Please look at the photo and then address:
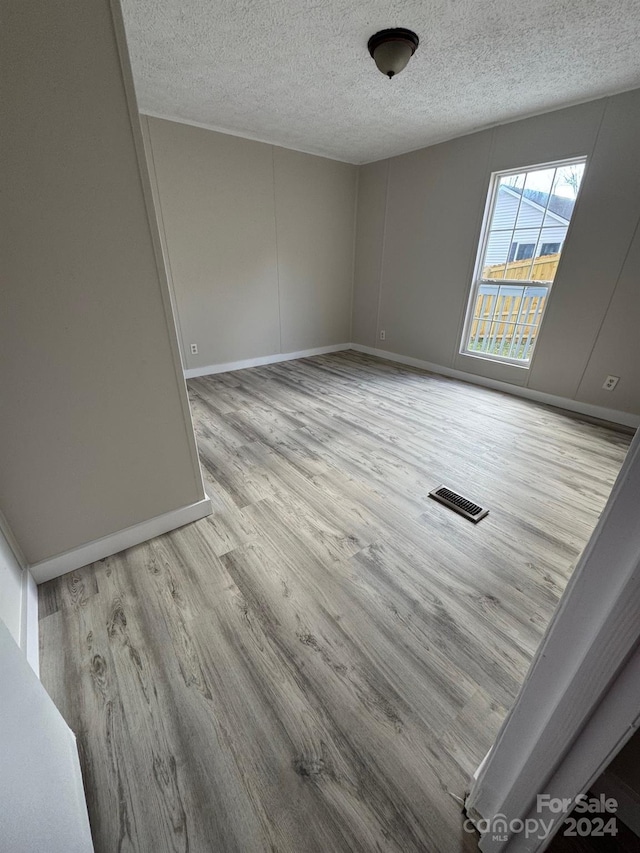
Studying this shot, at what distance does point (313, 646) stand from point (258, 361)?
3784mm

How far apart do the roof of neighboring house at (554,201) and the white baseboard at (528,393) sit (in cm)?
156

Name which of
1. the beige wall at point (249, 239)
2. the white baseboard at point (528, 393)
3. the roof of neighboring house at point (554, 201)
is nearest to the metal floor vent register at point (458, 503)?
the white baseboard at point (528, 393)

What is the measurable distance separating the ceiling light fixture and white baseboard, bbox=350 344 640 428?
282 cm

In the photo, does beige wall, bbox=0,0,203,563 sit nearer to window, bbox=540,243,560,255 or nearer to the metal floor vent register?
the metal floor vent register

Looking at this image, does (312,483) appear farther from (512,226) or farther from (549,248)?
(512,226)

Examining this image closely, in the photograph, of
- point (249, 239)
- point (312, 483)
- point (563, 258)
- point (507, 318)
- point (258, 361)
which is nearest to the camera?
point (312, 483)

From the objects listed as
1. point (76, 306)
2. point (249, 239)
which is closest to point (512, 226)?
point (249, 239)

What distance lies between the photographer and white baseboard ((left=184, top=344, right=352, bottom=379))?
4.08 meters

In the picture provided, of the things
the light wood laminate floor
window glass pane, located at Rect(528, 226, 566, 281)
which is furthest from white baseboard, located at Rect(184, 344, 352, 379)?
window glass pane, located at Rect(528, 226, 566, 281)

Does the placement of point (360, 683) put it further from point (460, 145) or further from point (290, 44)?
point (460, 145)

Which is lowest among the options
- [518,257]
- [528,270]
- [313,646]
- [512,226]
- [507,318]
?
[313,646]

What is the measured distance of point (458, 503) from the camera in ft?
6.40

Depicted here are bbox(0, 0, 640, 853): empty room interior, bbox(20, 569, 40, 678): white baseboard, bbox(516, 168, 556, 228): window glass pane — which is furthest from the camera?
bbox(516, 168, 556, 228): window glass pane

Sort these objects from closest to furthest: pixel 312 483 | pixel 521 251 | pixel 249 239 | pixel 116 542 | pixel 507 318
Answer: pixel 116 542 < pixel 312 483 < pixel 521 251 < pixel 507 318 < pixel 249 239
